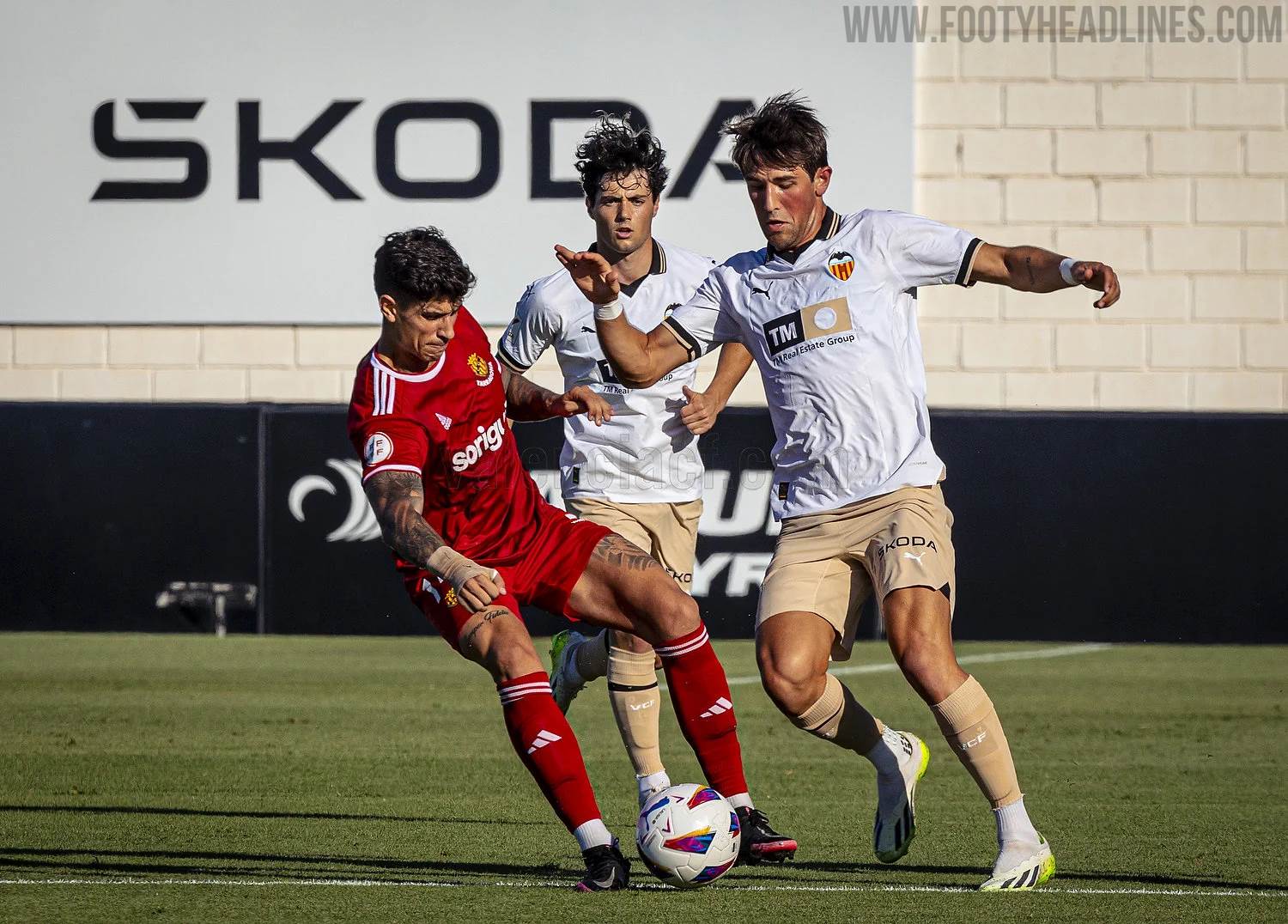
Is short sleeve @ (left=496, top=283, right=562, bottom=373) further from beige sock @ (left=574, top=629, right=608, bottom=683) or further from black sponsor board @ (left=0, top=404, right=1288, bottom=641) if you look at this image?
black sponsor board @ (left=0, top=404, right=1288, bottom=641)

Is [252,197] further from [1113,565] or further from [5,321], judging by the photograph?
[1113,565]

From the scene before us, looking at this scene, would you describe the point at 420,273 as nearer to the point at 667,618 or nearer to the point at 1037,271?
the point at 667,618

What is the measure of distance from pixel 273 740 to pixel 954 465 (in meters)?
5.68

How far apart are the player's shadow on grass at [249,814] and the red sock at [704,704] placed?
0.96 metres

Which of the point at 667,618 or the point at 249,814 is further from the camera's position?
the point at 249,814

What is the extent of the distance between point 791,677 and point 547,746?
732 millimetres

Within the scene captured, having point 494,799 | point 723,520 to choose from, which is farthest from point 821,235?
point 723,520

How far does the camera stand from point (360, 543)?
12.2 meters

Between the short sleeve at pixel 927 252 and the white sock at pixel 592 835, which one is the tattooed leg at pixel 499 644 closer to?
the white sock at pixel 592 835

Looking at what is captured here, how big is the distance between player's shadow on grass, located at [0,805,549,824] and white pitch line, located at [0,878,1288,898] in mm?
1115

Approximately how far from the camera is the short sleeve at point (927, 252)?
202 inches

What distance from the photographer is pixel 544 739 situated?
467 cm

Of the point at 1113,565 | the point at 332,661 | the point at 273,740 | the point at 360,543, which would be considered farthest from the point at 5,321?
the point at 1113,565

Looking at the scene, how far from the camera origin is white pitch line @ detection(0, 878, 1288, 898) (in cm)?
461
